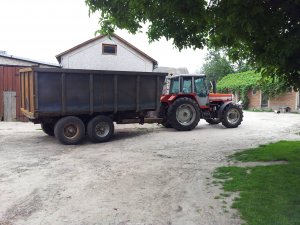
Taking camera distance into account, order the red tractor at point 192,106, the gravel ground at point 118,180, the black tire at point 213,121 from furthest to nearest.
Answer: the black tire at point 213,121 < the red tractor at point 192,106 < the gravel ground at point 118,180

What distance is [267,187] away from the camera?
6.55m

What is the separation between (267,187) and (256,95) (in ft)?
95.5

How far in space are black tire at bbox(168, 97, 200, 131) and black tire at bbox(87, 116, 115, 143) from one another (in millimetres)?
3356

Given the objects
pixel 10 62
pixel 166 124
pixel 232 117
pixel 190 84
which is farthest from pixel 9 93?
pixel 232 117

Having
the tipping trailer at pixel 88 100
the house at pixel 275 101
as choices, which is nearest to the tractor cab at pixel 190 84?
the tipping trailer at pixel 88 100

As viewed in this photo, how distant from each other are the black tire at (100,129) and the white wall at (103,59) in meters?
11.7

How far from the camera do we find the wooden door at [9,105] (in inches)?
791

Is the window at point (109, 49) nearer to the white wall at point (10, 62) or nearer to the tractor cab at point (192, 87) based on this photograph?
the white wall at point (10, 62)

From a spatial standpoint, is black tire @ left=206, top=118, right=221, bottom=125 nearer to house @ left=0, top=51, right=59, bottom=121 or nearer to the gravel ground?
the gravel ground

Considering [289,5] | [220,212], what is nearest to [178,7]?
[289,5]

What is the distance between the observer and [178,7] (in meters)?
5.71

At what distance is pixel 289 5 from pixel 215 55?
5925 centimetres

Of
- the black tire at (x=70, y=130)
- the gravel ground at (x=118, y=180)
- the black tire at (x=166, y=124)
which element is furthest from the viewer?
the black tire at (x=166, y=124)

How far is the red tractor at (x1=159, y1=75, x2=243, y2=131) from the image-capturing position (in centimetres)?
1576
